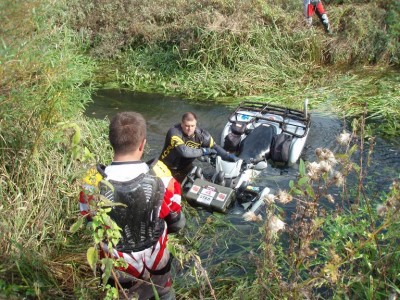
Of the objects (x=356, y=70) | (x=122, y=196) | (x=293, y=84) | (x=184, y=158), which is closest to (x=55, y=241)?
(x=122, y=196)

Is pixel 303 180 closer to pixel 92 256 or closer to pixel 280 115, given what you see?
pixel 92 256

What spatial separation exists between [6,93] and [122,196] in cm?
235

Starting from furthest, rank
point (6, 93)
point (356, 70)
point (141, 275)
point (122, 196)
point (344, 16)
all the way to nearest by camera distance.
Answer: point (344, 16) → point (356, 70) → point (6, 93) → point (141, 275) → point (122, 196)

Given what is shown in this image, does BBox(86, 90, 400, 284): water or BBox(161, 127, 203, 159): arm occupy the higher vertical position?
BBox(161, 127, 203, 159): arm

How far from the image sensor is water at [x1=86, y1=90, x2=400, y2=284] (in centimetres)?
471

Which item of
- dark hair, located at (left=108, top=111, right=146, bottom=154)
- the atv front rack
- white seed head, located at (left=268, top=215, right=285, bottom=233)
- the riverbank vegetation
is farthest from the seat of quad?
white seed head, located at (left=268, top=215, right=285, bottom=233)

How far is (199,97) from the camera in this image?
965 cm

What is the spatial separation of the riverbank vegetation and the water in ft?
0.15

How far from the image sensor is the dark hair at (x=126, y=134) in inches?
110

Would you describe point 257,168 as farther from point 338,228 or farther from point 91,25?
point 91,25

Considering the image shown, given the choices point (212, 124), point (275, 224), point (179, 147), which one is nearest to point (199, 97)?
point (212, 124)

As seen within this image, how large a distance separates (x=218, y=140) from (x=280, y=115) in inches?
48.7

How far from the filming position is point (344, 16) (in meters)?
11.4

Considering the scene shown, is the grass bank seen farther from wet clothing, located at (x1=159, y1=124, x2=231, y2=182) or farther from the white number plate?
the white number plate
